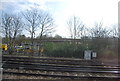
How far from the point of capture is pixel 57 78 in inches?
263

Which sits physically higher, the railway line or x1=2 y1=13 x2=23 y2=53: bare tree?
x1=2 y1=13 x2=23 y2=53: bare tree

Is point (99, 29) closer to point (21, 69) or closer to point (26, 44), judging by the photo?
point (26, 44)

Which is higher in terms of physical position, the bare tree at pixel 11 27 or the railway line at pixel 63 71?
the bare tree at pixel 11 27

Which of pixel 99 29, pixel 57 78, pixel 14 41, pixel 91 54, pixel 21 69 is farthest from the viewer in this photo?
pixel 14 41

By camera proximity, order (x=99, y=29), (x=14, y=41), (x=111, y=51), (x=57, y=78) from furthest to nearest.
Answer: (x=14, y=41) → (x=99, y=29) → (x=111, y=51) → (x=57, y=78)

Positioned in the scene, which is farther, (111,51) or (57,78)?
(111,51)

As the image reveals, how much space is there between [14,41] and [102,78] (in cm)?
2034

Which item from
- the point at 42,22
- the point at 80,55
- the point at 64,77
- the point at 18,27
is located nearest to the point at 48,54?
the point at 80,55

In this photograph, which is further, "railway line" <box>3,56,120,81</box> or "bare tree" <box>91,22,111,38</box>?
"bare tree" <box>91,22,111,38</box>

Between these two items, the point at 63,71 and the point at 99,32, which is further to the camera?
the point at 99,32

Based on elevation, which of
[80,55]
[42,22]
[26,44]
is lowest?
[80,55]

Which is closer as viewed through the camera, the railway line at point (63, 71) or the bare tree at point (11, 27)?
the railway line at point (63, 71)

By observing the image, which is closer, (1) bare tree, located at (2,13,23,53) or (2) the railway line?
(2) the railway line

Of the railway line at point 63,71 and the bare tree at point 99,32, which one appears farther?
the bare tree at point 99,32
